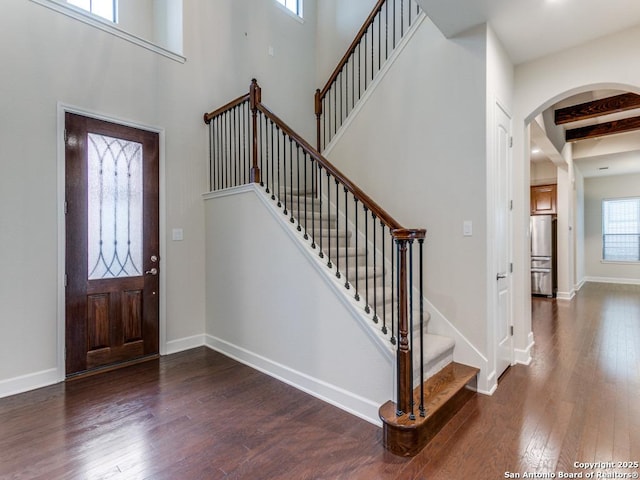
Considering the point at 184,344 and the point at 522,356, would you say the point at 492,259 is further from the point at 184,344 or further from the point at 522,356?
the point at 184,344

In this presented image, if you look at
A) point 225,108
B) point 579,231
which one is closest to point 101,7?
point 225,108

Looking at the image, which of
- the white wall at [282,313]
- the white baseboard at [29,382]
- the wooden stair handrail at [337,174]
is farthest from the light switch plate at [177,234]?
the white baseboard at [29,382]

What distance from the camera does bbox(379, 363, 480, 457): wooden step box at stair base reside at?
77.1 inches

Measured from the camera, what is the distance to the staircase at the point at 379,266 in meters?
2.07

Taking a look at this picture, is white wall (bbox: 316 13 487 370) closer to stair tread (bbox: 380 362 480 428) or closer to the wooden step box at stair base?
stair tread (bbox: 380 362 480 428)

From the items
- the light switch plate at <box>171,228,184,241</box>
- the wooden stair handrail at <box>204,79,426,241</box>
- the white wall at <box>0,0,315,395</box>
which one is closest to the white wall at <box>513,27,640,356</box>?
the wooden stair handrail at <box>204,79,426,241</box>

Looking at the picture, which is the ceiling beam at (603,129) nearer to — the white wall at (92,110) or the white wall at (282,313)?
the white wall at (92,110)

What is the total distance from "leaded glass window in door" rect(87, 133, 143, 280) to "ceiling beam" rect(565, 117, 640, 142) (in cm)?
682

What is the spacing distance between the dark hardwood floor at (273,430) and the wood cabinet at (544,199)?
4.94m

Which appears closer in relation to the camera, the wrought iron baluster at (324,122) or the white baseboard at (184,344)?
the white baseboard at (184,344)

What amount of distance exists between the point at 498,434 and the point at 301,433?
4.11ft

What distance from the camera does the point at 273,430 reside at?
7.21ft

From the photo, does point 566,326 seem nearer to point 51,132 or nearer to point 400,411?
point 400,411

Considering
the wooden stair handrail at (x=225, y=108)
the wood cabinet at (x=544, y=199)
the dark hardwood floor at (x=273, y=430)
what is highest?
the wooden stair handrail at (x=225, y=108)
